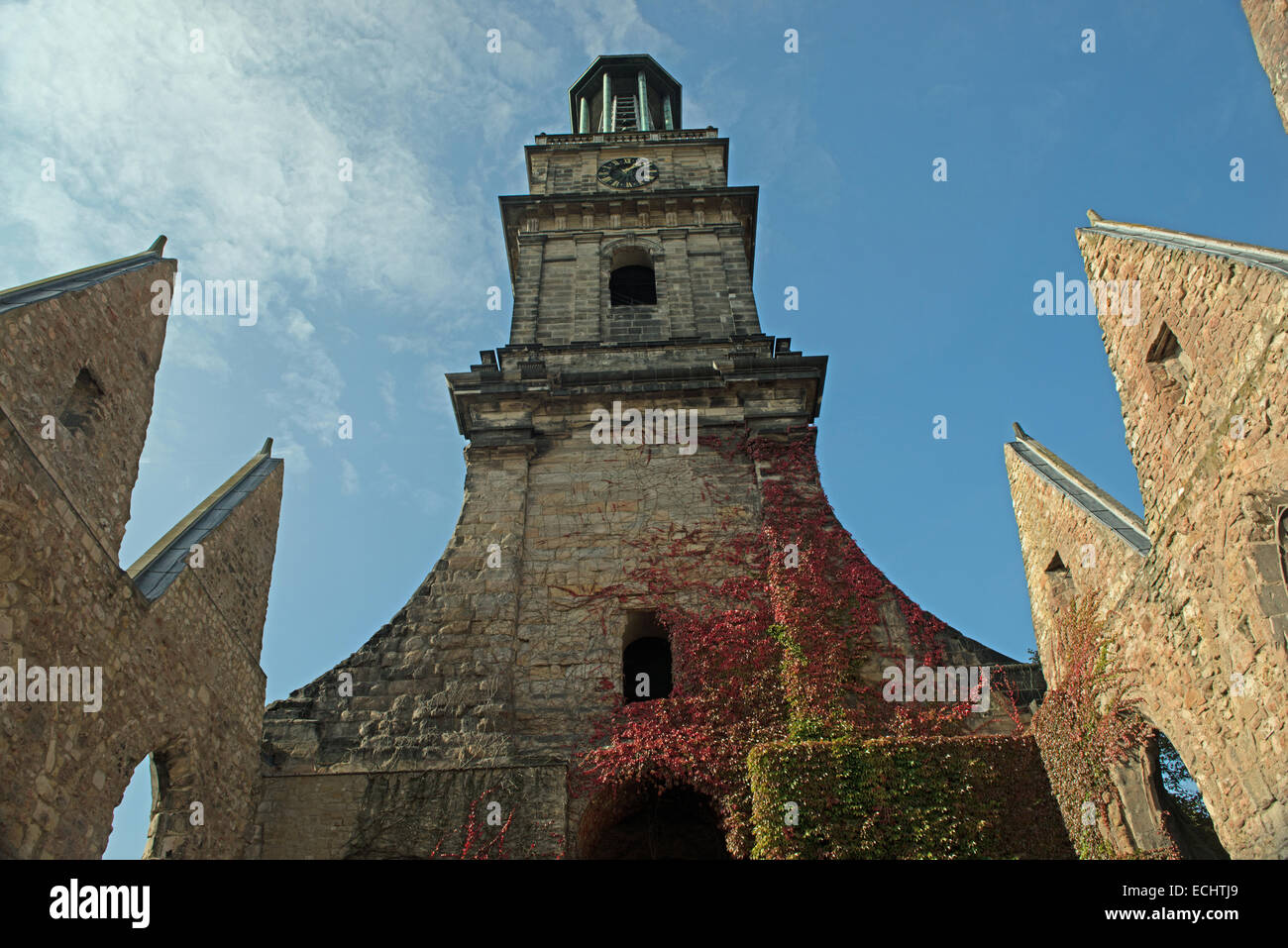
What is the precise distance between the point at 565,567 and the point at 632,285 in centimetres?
852

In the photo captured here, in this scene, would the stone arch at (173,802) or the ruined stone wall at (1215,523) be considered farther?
the stone arch at (173,802)

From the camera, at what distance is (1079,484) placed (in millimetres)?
11383

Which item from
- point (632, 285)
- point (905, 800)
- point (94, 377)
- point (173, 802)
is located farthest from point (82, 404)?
point (632, 285)

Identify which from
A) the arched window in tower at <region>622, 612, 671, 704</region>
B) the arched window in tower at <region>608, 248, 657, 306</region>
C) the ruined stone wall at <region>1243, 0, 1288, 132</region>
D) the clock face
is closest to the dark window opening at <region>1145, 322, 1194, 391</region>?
the ruined stone wall at <region>1243, 0, 1288, 132</region>

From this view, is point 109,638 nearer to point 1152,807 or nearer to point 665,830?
point 665,830

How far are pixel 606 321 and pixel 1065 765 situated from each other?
11.1 meters

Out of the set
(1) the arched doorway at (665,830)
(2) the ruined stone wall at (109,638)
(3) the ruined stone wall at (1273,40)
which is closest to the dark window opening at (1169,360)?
(3) the ruined stone wall at (1273,40)

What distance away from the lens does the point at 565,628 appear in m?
13.2

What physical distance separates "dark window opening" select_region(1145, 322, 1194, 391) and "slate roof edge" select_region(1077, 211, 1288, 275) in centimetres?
67

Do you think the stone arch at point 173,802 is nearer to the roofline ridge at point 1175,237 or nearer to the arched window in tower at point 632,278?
the roofline ridge at point 1175,237

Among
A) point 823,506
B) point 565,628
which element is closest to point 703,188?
point 823,506

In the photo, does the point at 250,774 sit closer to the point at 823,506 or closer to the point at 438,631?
the point at 438,631

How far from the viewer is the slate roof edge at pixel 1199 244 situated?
686 centimetres

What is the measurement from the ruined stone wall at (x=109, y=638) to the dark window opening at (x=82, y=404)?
15 centimetres
